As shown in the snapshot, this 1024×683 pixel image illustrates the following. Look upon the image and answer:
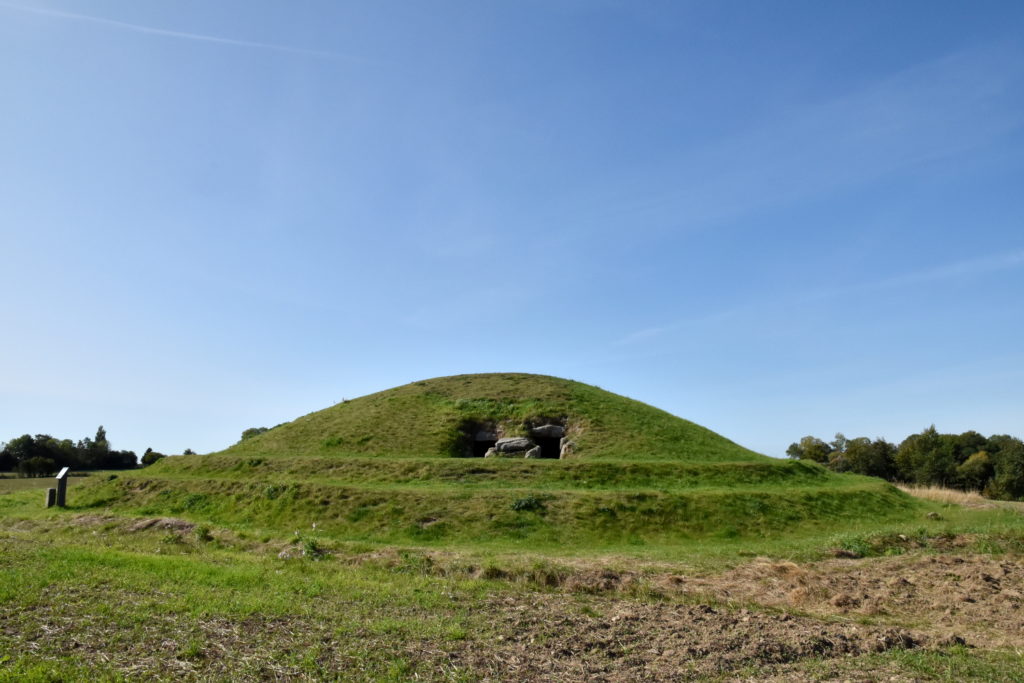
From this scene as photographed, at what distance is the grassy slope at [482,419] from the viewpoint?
3609 centimetres

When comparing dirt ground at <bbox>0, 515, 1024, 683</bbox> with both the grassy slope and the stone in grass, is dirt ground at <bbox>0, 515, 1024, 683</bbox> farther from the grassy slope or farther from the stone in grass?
the stone in grass

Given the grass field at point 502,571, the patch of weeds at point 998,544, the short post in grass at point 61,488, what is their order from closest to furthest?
1. the grass field at point 502,571
2. the patch of weeds at point 998,544
3. the short post in grass at point 61,488

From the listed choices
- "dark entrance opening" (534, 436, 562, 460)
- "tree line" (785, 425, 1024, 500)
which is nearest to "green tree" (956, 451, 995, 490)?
"tree line" (785, 425, 1024, 500)

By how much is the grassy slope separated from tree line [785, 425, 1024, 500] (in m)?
36.6

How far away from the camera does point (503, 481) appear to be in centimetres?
2878

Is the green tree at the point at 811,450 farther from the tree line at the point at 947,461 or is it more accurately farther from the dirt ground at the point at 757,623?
the dirt ground at the point at 757,623

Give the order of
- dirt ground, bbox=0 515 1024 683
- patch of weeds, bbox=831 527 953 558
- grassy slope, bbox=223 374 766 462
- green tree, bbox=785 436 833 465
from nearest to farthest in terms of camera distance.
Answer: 1. dirt ground, bbox=0 515 1024 683
2. patch of weeds, bbox=831 527 953 558
3. grassy slope, bbox=223 374 766 462
4. green tree, bbox=785 436 833 465

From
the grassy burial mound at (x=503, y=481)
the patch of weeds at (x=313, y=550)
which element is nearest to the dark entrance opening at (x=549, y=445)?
the grassy burial mound at (x=503, y=481)

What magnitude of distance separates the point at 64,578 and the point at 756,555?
18325 mm

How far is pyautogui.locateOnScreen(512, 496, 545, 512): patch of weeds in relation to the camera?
24.4m

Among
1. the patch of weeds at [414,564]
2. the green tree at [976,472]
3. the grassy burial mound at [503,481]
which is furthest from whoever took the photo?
the green tree at [976,472]

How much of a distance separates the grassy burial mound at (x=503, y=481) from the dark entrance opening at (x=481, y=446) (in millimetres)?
92

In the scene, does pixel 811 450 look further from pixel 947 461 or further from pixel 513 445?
pixel 513 445

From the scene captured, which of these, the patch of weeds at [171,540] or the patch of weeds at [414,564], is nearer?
the patch of weeds at [414,564]
